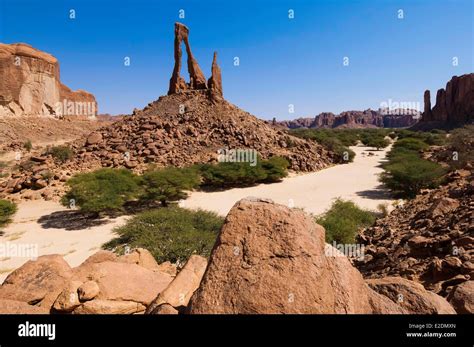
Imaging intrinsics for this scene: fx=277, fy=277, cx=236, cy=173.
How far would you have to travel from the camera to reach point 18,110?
48969 mm

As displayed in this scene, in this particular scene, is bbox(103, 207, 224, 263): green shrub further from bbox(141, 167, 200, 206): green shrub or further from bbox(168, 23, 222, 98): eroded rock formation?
bbox(168, 23, 222, 98): eroded rock formation

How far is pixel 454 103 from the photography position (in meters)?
75.7

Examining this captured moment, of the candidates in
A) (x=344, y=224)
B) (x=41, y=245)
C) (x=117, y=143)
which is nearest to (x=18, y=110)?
(x=117, y=143)

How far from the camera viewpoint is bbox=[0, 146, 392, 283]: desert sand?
1048 centimetres

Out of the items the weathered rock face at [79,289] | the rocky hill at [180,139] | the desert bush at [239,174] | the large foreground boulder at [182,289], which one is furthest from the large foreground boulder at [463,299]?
the rocky hill at [180,139]

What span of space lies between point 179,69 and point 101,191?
26.4 meters

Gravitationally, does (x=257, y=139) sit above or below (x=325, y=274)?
above

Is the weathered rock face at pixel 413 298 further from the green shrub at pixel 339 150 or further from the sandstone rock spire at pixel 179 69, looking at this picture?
the sandstone rock spire at pixel 179 69

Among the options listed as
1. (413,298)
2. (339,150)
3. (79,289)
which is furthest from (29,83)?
(413,298)

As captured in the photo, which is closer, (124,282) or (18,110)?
(124,282)

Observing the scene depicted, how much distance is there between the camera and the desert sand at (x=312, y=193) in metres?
15.6

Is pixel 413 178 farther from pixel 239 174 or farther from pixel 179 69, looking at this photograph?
pixel 179 69
